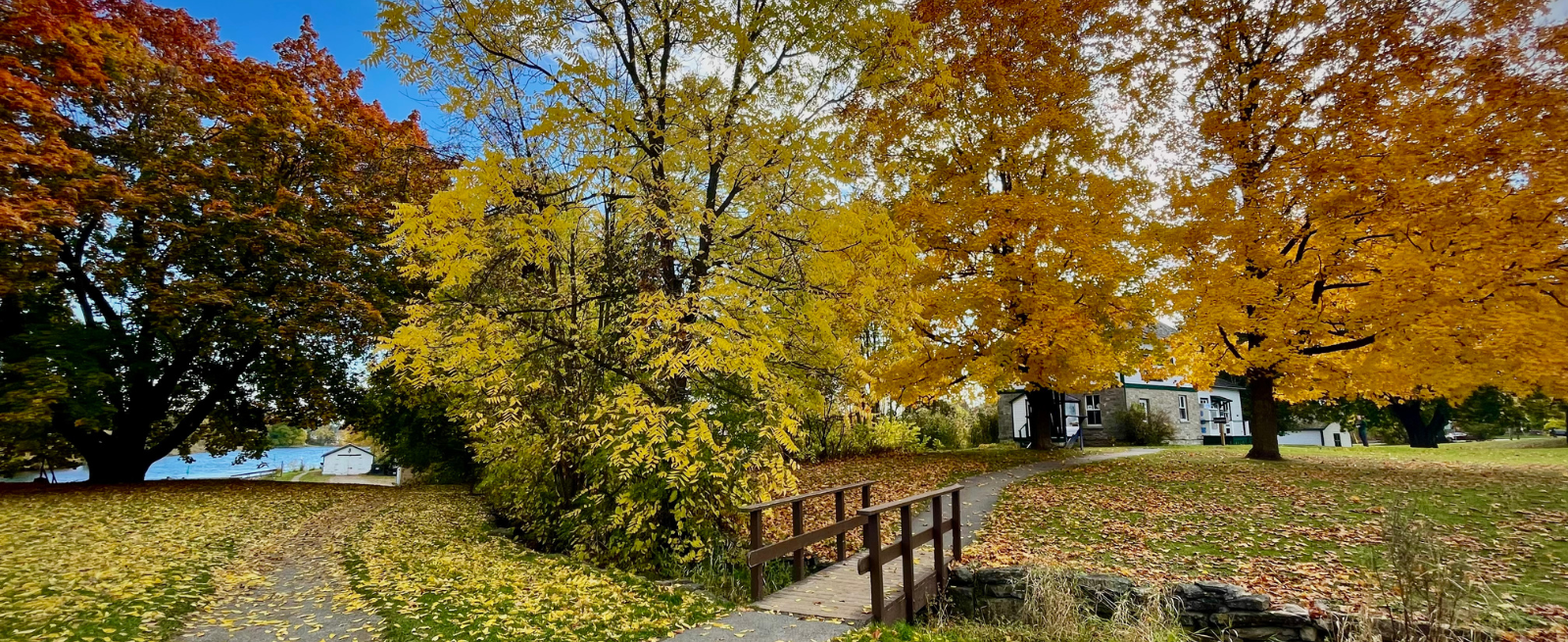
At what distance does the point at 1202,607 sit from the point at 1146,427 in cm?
2079

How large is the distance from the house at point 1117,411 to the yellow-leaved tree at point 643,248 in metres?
18.5

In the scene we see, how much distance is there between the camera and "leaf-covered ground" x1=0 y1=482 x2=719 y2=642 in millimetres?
4949

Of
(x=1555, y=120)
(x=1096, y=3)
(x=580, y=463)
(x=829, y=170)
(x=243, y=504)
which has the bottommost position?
(x=243, y=504)

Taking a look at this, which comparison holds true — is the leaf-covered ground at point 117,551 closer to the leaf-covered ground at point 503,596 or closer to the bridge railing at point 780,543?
the leaf-covered ground at point 503,596

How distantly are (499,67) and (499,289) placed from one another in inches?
107

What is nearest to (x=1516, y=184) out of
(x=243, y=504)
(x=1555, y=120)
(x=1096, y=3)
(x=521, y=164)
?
(x=1555, y=120)

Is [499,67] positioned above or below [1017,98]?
below

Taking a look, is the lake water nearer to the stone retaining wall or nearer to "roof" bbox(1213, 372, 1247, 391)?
the stone retaining wall

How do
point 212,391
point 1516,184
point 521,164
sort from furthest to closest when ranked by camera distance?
point 212,391, point 1516,184, point 521,164

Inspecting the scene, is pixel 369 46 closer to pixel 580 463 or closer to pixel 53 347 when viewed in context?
pixel 580 463

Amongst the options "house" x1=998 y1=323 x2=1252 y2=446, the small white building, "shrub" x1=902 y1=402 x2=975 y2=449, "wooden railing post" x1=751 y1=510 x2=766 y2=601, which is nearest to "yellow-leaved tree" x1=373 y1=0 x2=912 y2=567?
"wooden railing post" x1=751 y1=510 x2=766 y2=601

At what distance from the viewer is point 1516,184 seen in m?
8.55

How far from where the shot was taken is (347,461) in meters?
43.2

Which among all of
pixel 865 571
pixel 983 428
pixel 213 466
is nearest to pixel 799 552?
pixel 865 571
